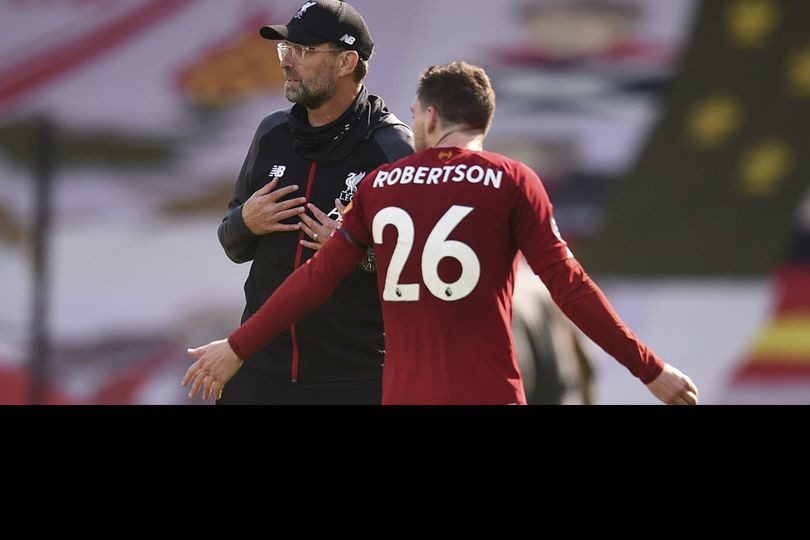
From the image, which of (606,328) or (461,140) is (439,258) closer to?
(461,140)

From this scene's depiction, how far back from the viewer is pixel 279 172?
11.8 feet

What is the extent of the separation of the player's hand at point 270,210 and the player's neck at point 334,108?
8.5 inches

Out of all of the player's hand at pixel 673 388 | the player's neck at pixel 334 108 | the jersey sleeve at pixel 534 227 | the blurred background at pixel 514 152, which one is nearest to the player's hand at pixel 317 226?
the player's neck at pixel 334 108

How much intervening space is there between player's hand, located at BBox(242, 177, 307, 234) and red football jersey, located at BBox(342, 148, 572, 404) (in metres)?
0.57

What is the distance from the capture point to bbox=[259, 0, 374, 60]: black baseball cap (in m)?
3.53

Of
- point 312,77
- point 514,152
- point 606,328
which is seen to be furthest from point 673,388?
point 514,152

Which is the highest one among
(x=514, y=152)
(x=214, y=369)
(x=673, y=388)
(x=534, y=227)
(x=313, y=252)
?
(x=514, y=152)

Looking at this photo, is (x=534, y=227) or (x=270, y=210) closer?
(x=534, y=227)

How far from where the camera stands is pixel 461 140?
3.01m

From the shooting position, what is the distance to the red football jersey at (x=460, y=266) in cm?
291

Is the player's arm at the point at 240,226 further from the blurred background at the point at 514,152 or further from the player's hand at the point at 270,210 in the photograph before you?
the blurred background at the point at 514,152

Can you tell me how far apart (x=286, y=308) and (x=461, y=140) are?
1.85 feet
